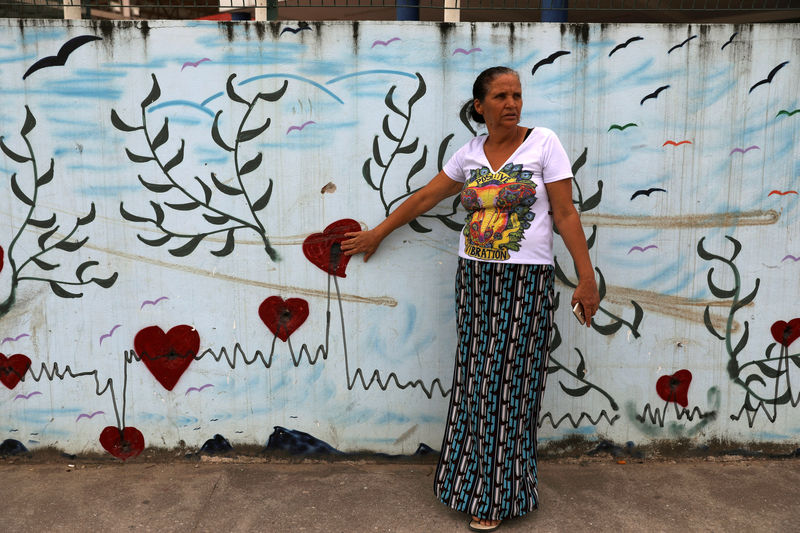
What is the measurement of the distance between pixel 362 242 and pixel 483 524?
4.02 feet

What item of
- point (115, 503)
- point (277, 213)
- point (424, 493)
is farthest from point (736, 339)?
point (115, 503)

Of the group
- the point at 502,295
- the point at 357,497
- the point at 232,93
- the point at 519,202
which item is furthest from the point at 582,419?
the point at 232,93

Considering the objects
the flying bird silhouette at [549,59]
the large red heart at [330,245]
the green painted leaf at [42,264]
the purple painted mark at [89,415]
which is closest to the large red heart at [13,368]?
the purple painted mark at [89,415]

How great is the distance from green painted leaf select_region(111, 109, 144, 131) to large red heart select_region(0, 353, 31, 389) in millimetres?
1098

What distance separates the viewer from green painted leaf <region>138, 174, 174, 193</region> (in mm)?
2990

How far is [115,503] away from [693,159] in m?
2.81

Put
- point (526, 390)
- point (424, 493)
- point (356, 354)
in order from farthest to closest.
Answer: point (356, 354), point (424, 493), point (526, 390)

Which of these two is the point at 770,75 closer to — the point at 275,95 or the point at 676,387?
the point at 676,387

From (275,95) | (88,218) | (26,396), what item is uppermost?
(275,95)

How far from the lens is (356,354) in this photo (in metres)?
3.10

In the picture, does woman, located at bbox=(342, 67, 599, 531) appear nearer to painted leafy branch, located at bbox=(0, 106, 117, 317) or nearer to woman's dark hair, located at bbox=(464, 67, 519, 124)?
woman's dark hair, located at bbox=(464, 67, 519, 124)

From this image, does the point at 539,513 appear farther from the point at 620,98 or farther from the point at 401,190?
the point at 620,98

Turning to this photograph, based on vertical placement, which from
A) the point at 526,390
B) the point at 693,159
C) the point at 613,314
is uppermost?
the point at 693,159

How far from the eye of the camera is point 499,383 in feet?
8.73
